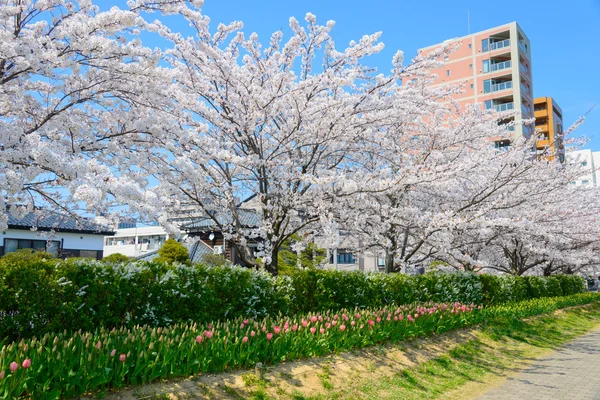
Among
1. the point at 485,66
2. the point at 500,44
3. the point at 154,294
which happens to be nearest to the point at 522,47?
the point at 500,44

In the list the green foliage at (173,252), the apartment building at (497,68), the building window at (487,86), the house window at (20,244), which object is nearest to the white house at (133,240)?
the house window at (20,244)

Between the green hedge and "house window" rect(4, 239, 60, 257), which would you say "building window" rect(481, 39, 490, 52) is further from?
the green hedge

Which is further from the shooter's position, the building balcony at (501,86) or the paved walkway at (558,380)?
the building balcony at (501,86)

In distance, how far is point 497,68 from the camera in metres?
50.7

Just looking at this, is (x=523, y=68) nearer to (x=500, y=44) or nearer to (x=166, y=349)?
(x=500, y=44)

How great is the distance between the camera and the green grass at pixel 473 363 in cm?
638

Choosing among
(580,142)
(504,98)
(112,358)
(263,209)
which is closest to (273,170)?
(263,209)

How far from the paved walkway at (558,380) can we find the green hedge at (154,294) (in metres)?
3.62

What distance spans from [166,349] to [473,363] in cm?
619

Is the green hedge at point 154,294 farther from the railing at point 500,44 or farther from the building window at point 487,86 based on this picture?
the railing at point 500,44

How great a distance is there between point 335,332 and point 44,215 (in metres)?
Answer: 5.50

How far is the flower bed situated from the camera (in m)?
4.17

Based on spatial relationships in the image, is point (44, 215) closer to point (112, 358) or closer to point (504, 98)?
point (112, 358)

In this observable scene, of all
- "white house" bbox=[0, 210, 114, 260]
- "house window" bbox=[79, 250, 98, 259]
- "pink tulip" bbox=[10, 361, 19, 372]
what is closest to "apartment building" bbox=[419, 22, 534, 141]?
"white house" bbox=[0, 210, 114, 260]
